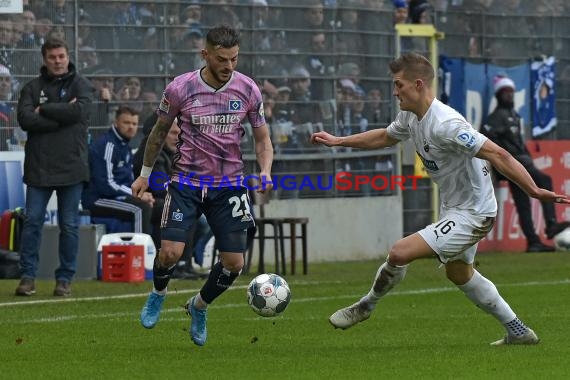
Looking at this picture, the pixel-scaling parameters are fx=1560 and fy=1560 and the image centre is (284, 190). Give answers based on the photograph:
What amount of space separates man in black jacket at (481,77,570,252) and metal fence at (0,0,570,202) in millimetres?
1305

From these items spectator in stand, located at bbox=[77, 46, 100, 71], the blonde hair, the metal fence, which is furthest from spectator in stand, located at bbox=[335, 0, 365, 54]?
the blonde hair

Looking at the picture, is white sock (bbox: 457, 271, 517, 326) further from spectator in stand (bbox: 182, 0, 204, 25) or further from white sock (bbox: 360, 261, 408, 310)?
spectator in stand (bbox: 182, 0, 204, 25)

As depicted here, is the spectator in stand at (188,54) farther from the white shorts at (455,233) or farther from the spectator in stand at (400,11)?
the white shorts at (455,233)

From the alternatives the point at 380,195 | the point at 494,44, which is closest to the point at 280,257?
the point at 380,195

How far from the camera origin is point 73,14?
18.5 m

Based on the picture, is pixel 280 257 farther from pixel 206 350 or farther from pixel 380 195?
pixel 206 350

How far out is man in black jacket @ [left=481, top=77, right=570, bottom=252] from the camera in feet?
74.0

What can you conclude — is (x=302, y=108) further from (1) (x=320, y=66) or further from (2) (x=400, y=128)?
(2) (x=400, y=128)

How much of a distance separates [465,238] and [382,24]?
1250cm

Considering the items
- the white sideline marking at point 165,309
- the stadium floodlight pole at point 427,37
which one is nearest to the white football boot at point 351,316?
the white sideline marking at point 165,309

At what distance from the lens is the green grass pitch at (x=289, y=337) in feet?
29.6

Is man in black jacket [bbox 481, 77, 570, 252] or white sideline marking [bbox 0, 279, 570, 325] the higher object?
man in black jacket [bbox 481, 77, 570, 252]

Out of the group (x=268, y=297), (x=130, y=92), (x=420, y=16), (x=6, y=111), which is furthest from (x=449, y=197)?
(x=420, y=16)

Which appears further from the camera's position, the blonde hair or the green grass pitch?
the blonde hair
